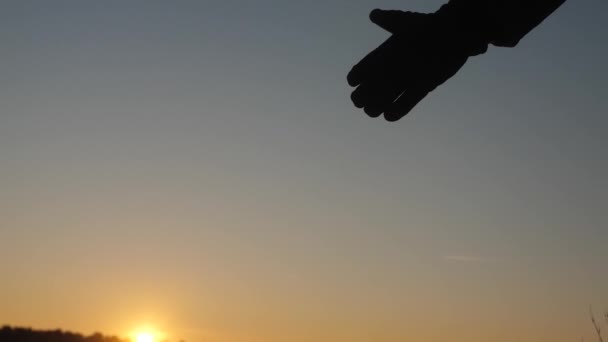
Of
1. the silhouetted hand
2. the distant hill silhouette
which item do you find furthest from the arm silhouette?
the distant hill silhouette

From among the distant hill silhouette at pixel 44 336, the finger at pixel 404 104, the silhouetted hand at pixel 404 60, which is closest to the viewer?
the silhouetted hand at pixel 404 60

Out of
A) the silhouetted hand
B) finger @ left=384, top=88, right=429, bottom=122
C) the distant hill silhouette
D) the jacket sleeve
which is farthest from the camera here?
the distant hill silhouette

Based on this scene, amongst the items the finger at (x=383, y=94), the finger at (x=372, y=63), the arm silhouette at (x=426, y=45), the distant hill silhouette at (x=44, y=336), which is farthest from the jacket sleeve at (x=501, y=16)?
the distant hill silhouette at (x=44, y=336)

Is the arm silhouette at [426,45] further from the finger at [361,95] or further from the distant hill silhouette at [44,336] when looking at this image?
the distant hill silhouette at [44,336]

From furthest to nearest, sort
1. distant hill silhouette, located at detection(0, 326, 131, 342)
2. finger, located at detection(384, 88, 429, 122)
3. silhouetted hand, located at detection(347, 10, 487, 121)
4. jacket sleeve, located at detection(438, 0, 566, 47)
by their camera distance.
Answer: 1. distant hill silhouette, located at detection(0, 326, 131, 342)
2. finger, located at detection(384, 88, 429, 122)
3. silhouetted hand, located at detection(347, 10, 487, 121)
4. jacket sleeve, located at detection(438, 0, 566, 47)

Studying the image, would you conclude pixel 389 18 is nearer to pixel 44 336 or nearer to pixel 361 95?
pixel 361 95

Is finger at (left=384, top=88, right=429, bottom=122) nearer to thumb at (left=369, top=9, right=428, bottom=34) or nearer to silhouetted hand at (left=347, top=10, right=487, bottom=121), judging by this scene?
silhouetted hand at (left=347, top=10, right=487, bottom=121)

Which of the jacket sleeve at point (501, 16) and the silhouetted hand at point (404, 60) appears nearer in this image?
the jacket sleeve at point (501, 16)

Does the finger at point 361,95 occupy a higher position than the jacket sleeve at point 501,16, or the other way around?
the jacket sleeve at point 501,16
